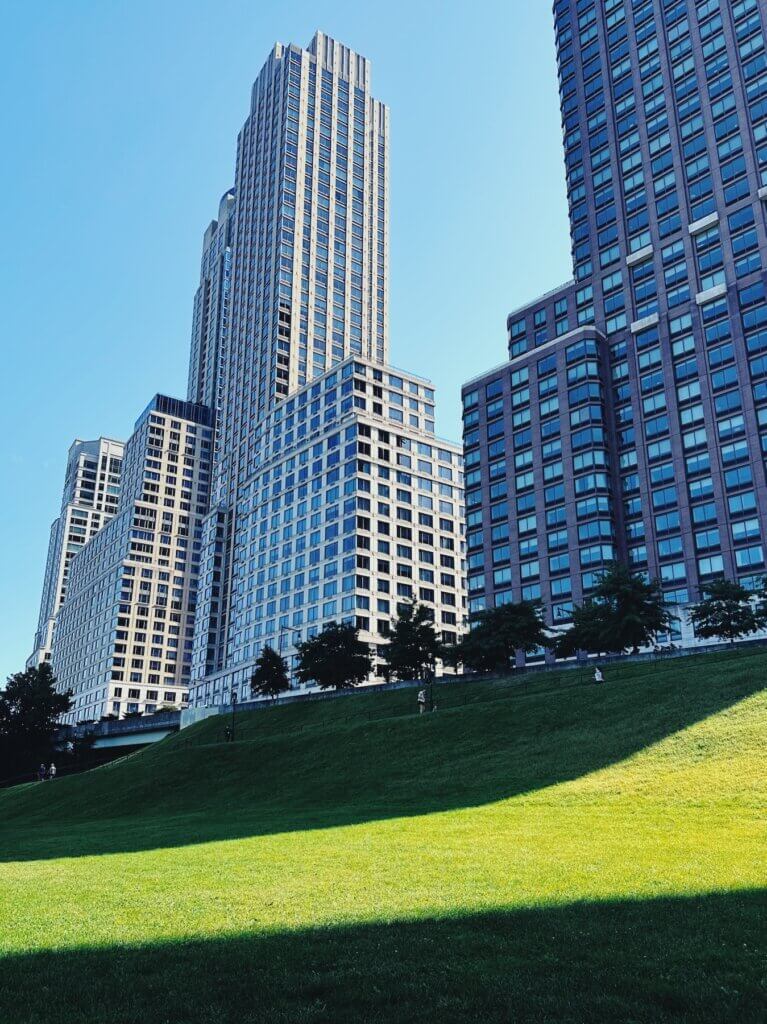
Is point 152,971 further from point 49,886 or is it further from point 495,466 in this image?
point 495,466

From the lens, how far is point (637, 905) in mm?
14109

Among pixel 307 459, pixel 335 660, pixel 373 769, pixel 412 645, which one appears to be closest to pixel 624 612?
pixel 412 645

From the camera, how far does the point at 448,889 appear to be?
16.2 m

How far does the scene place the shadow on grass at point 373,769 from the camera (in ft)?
110

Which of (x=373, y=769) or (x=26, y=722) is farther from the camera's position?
(x=26, y=722)

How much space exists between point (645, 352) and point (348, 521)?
178ft

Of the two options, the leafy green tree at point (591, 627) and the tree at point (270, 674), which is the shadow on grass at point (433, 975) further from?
the tree at point (270, 674)

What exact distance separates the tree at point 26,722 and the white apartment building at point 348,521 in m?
37.2

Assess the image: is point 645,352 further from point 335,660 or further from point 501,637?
point 335,660

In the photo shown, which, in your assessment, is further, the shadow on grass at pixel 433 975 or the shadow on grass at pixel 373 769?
the shadow on grass at pixel 373 769

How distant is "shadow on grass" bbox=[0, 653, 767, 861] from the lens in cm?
3356

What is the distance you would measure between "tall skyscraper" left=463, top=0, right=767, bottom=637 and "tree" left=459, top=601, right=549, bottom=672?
30.5m

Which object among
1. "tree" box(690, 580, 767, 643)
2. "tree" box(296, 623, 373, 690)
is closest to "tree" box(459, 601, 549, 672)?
"tree" box(690, 580, 767, 643)

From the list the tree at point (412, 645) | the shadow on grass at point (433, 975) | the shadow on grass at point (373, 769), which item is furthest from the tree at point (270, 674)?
the shadow on grass at point (433, 975)
